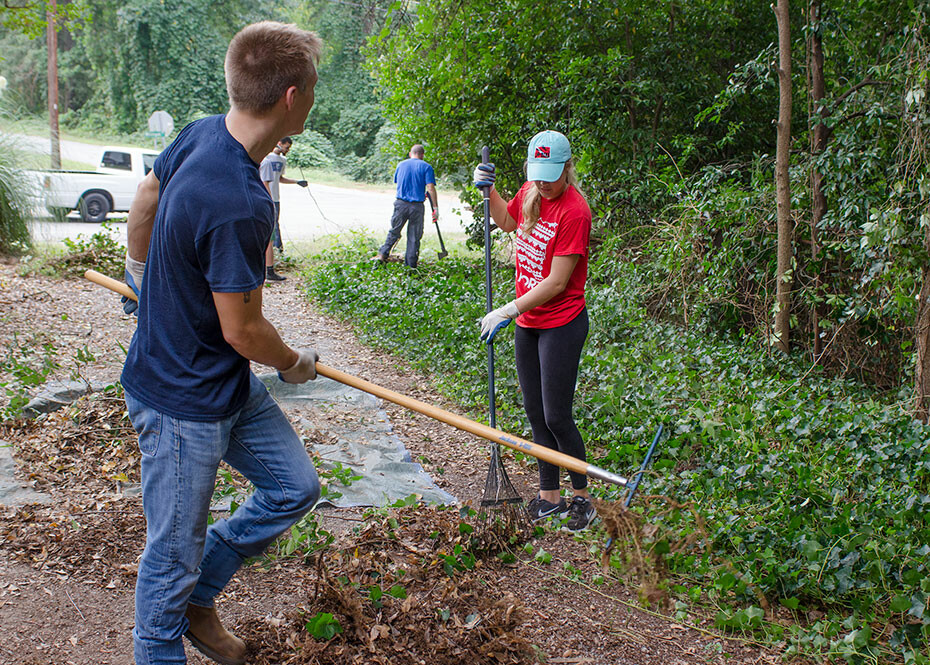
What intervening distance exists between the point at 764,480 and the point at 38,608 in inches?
131

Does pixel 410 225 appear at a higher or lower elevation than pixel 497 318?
lower

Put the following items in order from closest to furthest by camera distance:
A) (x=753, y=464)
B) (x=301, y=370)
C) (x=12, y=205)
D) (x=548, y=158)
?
(x=301, y=370), (x=548, y=158), (x=753, y=464), (x=12, y=205)

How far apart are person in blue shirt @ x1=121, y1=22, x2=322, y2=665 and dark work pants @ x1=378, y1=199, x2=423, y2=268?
27.1 ft

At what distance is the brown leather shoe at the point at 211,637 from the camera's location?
2.34m

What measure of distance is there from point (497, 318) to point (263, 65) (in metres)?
1.82

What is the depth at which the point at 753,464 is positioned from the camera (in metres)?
3.81

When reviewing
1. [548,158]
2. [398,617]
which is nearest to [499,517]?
[398,617]

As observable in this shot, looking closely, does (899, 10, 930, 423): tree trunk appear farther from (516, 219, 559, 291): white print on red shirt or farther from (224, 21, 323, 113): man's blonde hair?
(224, 21, 323, 113): man's blonde hair

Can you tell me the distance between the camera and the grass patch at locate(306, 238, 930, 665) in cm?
289

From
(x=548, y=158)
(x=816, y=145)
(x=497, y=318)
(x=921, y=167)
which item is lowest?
(x=497, y=318)

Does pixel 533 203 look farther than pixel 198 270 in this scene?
Yes

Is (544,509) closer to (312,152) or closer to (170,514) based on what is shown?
(170,514)

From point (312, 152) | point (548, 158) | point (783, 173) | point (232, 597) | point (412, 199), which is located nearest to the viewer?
point (232, 597)

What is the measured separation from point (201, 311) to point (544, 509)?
230 cm
